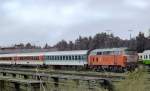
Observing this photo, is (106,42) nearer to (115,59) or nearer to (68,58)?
(68,58)

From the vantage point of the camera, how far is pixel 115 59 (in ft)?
133

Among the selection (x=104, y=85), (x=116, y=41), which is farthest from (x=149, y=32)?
(x=104, y=85)

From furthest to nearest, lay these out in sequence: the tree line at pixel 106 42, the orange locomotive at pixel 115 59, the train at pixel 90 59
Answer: the tree line at pixel 106 42 < the train at pixel 90 59 < the orange locomotive at pixel 115 59

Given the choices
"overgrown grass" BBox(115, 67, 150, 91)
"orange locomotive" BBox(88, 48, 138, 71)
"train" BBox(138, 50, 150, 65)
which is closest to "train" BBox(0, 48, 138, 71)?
"orange locomotive" BBox(88, 48, 138, 71)

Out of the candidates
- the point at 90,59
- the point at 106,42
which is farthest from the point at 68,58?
the point at 106,42

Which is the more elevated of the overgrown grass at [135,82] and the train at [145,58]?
the overgrown grass at [135,82]

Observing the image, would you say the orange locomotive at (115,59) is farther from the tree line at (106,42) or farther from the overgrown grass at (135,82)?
the tree line at (106,42)

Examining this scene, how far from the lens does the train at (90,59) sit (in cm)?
4019

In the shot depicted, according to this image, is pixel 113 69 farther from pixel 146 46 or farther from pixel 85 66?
pixel 146 46

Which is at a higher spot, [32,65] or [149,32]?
[149,32]

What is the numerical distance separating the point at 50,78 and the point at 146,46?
193 ft

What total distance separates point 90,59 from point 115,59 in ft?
16.9

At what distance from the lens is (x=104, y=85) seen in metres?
13.9

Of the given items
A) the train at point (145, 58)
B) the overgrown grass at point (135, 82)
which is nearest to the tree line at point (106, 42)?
the train at point (145, 58)
